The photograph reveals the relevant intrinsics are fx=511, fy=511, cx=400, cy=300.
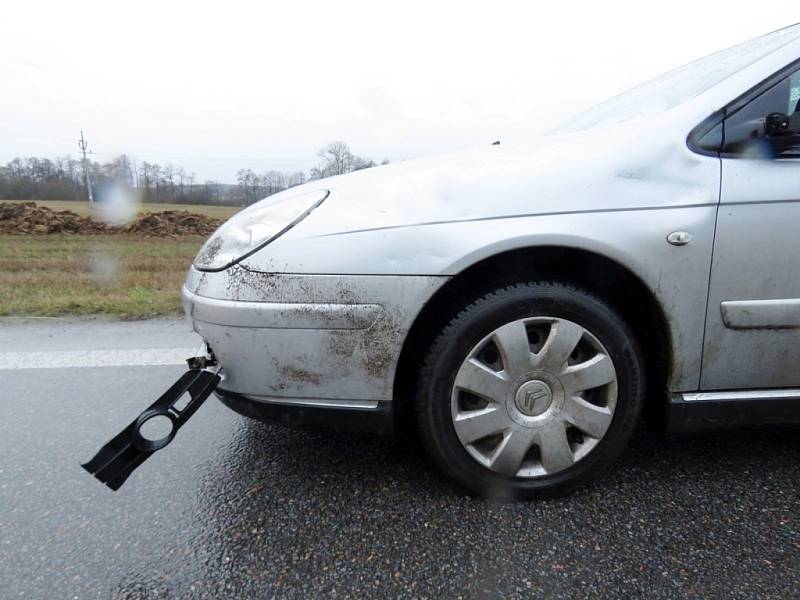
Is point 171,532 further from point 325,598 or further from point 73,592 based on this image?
point 325,598

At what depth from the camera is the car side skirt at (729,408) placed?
168 cm

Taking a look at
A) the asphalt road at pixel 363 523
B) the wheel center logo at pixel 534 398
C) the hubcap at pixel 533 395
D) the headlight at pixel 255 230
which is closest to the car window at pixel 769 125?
the hubcap at pixel 533 395

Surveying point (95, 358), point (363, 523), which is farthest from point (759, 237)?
point (95, 358)

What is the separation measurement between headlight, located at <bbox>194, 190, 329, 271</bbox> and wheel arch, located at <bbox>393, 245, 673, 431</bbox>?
20.3 inches

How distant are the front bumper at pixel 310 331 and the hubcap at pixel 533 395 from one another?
270 mm

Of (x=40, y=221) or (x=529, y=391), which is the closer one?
(x=529, y=391)

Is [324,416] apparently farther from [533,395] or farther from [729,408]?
[729,408]

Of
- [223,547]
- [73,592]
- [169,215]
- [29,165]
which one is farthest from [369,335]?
[29,165]

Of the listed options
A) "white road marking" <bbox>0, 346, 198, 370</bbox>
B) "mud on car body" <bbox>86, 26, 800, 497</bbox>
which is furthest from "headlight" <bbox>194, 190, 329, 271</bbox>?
"white road marking" <bbox>0, 346, 198, 370</bbox>

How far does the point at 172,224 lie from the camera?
62.9 feet

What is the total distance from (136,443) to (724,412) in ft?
6.16

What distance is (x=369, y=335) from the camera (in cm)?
156

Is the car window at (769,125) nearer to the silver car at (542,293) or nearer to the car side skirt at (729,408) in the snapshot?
the silver car at (542,293)

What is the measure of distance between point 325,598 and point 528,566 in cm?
56
